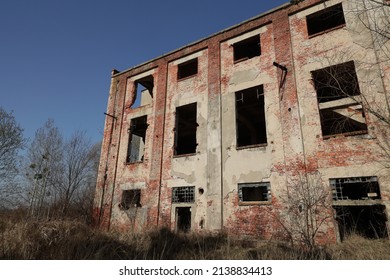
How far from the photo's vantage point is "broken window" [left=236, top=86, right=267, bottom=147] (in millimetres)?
13570

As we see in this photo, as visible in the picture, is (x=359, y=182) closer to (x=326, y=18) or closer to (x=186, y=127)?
(x=326, y=18)

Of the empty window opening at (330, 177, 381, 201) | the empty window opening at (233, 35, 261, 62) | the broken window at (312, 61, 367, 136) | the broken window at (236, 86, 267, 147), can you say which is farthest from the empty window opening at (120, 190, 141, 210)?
the broken window at (312, 61, 367, 136)

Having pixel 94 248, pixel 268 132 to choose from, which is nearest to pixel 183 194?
pixel 268 132

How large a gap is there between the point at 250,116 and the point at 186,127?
4.67m

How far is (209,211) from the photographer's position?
11102 mm

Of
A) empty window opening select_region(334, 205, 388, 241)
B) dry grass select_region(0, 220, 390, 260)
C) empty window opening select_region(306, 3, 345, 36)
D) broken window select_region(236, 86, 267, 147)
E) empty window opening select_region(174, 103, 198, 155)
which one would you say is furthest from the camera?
empty window opening select_region(174, 103, 198, 155)

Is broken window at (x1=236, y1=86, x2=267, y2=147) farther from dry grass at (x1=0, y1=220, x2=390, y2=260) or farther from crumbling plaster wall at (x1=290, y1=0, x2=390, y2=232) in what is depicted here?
dry grass at (x1=0, y1=220, x2=390, y2=260)

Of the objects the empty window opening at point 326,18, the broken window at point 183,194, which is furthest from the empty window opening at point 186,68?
the broken window at point 183,194

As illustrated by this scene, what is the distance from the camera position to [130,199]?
47.1 ft

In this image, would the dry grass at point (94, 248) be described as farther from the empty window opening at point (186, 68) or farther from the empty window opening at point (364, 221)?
the empty window opening at point (186, 68)

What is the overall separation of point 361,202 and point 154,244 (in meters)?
7.13

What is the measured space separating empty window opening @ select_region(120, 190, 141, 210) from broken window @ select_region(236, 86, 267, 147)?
6.68m
